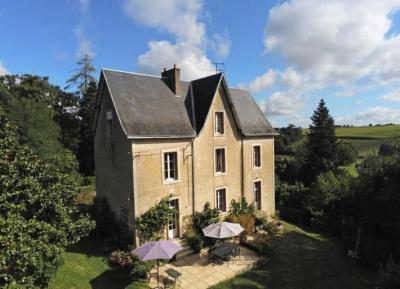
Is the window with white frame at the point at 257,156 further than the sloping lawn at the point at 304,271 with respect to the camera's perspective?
Yes

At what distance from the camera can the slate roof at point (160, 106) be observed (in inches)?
709

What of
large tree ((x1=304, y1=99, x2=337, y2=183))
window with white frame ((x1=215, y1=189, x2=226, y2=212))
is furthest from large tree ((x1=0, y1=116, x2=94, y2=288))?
large tree ((x1=304, y1=99, x2=337, y2=183))

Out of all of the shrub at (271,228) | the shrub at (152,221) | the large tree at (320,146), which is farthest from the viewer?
the large tree at (320,146)

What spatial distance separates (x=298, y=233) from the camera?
936 inches

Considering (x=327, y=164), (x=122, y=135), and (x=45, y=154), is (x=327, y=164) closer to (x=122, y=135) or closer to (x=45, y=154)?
(x=122, y=135)

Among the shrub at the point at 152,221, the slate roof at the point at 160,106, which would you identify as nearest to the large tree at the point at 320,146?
the slate roof at the point at 160,106

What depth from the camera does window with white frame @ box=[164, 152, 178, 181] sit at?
19062 millimetres

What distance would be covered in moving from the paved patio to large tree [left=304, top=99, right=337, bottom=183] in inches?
1367

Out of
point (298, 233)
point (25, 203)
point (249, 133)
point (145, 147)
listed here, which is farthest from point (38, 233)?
point (298, 233)

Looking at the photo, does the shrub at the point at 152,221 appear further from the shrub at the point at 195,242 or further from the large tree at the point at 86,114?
the large tree at the point at 86,114

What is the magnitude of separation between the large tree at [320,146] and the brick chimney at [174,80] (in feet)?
116

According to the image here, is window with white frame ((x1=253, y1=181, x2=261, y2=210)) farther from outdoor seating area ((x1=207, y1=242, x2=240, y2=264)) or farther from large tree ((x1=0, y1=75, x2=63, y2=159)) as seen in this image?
large tree ((x1=0, y1=75, x2=63, y2=159))

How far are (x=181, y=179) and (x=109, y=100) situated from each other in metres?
7.53

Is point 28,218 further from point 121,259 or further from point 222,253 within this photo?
point 222,253
